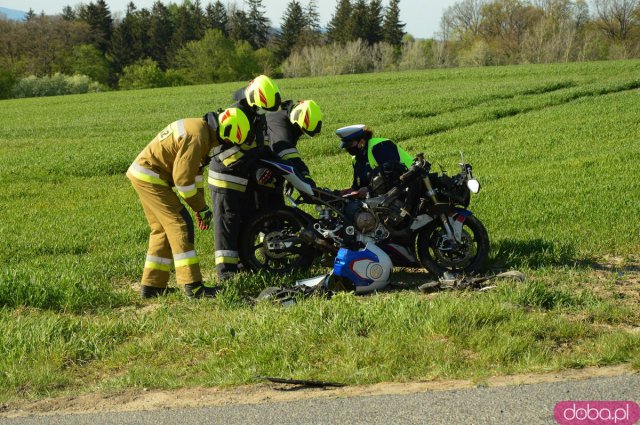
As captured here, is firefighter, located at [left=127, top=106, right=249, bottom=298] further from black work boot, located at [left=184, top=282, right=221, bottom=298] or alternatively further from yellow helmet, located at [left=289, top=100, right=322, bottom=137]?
yellow helmet, located at [left=289, top=100, right=322, bottom=137]

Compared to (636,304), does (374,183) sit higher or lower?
higher

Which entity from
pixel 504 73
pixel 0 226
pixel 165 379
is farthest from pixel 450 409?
pixel 504 73

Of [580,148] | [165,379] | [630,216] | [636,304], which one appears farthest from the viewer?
[580,148]

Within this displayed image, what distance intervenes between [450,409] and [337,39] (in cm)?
10075

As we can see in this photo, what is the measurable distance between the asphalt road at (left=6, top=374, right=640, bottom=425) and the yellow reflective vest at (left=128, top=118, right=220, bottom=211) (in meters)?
3.10

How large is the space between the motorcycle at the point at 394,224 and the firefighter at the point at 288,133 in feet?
1.14

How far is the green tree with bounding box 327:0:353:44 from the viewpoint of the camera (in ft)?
329

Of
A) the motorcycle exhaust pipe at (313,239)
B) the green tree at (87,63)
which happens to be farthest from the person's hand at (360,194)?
the green tree at (87,63)

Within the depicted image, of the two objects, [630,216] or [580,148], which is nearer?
[630,216]

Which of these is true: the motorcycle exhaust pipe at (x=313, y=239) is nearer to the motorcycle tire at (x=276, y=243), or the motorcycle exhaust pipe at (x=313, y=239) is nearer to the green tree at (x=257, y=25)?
the motorcycle tire at (x=276, y=243)

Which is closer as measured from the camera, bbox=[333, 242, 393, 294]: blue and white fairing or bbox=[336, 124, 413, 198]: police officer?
bbox=[333, 242, 393, 294]: blue and white fairing

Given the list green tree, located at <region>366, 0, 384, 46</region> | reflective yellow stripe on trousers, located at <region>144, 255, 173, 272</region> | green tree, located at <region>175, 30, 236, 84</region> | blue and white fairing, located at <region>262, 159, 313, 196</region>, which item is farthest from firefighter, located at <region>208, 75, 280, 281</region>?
green tree, located at <region>366, 0, 384, 46</region>

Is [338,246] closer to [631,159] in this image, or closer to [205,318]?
[205,318]

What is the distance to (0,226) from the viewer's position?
13.0 meters
